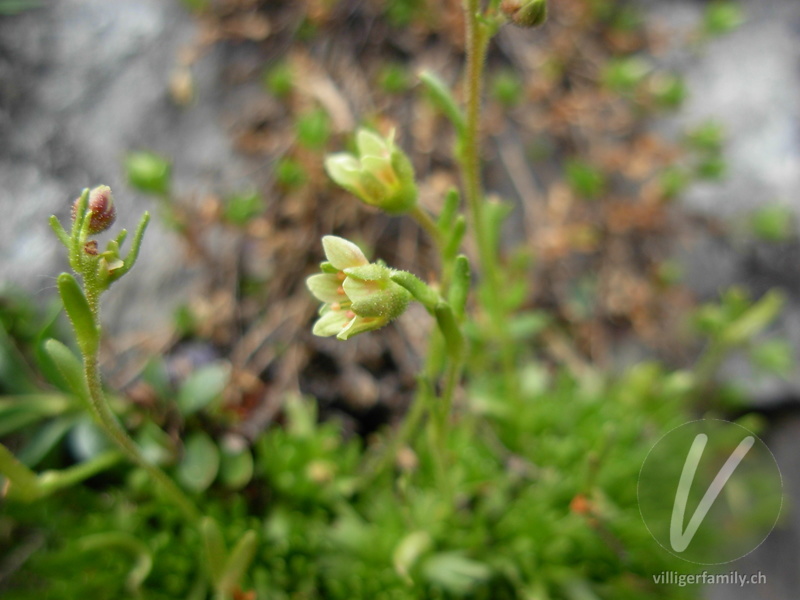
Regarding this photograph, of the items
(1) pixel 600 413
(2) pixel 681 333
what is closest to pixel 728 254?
(2) pixel 681 333

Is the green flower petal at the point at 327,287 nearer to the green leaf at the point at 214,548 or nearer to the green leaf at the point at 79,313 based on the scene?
the green leaf at the point at 79,313

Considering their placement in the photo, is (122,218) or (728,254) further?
(728,254)

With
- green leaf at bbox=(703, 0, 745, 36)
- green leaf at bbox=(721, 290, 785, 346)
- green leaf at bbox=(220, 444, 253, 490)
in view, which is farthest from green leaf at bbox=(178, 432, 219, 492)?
green leaf at bbox=(703, 0, 745, 36)

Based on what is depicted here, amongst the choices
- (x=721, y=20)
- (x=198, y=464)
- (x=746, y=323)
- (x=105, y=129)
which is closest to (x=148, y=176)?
(x=105, y=129)

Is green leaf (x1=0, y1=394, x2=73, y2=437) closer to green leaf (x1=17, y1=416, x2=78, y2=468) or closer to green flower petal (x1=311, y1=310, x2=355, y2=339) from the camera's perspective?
green leaf (x1=17, y1=416, x2=78, y2=468)

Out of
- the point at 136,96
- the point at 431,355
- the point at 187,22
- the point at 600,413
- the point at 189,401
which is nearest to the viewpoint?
the point at 431,355

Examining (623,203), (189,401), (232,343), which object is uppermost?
(189,401)

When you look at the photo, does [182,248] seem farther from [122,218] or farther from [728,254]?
[728,254]
